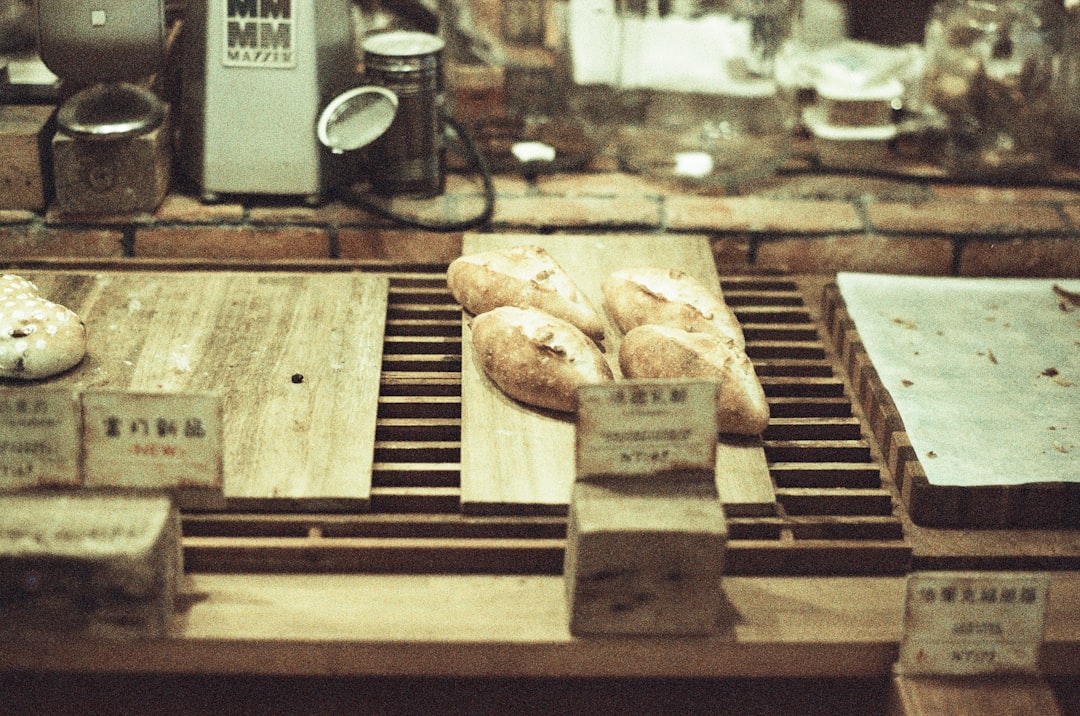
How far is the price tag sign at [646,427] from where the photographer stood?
1.14 meters

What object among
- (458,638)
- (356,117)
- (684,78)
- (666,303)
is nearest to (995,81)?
(684,78)

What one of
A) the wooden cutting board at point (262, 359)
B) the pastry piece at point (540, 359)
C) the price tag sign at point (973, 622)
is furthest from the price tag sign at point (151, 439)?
the price tag sign at point (973, 622)

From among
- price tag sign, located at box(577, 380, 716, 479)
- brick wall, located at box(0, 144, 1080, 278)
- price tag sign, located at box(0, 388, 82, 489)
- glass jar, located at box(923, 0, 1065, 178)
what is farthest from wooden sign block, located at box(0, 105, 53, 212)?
glass jar, located at box(923, 0, 1065, 178)

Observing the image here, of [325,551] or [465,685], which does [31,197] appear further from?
[465,685]

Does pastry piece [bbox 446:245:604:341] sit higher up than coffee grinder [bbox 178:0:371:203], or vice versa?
coffee grinder [bbox 178:0:371:203]

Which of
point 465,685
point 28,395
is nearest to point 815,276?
point 465,685

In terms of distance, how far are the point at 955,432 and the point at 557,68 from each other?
3.56 feet

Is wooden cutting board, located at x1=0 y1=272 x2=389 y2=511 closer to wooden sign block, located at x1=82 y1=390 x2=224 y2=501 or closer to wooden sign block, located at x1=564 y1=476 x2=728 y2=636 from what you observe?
wooden sign block, located at x1=82 y1=390 x2=224 y2=501

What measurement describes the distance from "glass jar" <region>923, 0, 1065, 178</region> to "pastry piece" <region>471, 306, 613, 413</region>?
1.06 meters

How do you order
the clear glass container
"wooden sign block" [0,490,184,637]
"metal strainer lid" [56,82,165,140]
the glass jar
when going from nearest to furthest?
"wooden sign block" [0,490,184,637] < "metal strainer lid" [56,82,165,140] < the glass jar < the clear glass container

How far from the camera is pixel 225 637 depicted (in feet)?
3.82

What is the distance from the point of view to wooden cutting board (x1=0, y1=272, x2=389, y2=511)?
133 cm

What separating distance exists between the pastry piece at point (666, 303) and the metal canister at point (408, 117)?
1.58 ft

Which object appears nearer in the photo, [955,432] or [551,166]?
[955,432]
